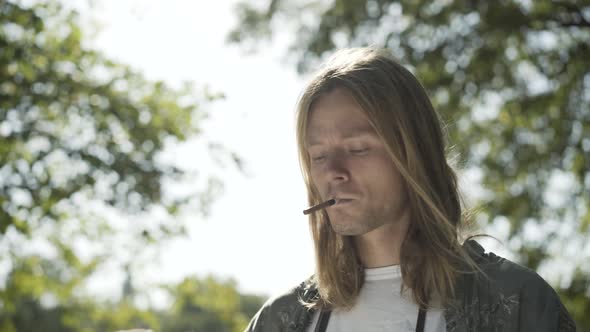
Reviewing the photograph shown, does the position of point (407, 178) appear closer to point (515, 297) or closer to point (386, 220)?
point (386, 220)

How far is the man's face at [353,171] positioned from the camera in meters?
2.08

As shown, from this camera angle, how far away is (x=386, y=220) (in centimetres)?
212

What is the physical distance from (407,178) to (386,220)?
5.1 inches

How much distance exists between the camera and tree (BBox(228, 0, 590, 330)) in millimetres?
6668

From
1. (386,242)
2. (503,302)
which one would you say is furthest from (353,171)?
(503,302)

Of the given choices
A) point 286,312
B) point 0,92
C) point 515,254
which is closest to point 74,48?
point 0,92

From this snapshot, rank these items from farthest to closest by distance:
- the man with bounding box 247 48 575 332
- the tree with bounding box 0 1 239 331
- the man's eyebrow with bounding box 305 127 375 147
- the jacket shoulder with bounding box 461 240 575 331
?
the tree with bounding box 0 1 239 331 < the man's eyebrow with bounding box 305 127 375 147 < the man with bounding box 247 48 575 332 < the jacket shoulder with bounding box 461 240 575 331

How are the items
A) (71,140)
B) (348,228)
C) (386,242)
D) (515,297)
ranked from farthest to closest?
(71,140)
(386,242)
(348,228)
(515,297)

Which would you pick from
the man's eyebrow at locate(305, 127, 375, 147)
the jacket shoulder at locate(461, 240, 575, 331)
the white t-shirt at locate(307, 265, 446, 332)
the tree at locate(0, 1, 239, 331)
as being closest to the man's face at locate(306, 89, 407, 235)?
the man's eyebrow at locate(305, 127, 375, 147)

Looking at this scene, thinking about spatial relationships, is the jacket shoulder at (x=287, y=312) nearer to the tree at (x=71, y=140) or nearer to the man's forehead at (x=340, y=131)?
the man's forehead at (x=340, y=131)

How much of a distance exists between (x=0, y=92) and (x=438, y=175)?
4.04 metres

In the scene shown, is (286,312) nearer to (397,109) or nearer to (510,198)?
(397,109)

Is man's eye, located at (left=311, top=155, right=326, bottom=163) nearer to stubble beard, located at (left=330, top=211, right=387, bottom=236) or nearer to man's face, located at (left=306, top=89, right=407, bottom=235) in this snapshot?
man's face, located at (left=306, top=89, right=407, bottom=235)

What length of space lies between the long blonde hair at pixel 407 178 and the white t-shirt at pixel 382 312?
3 centimetres
